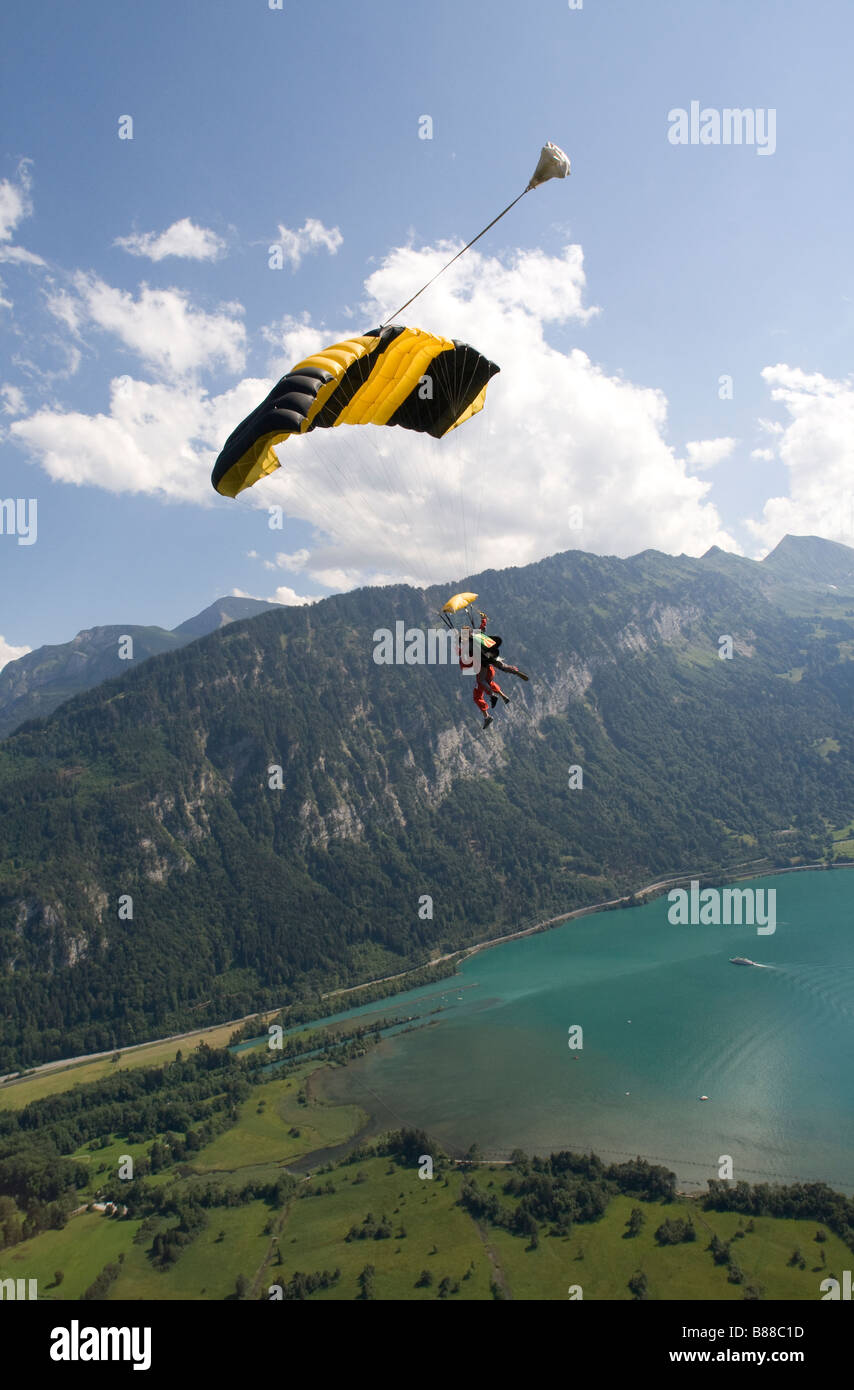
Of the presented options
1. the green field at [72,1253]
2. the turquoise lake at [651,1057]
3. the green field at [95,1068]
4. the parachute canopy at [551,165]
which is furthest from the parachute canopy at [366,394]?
the green field at [95,1068]

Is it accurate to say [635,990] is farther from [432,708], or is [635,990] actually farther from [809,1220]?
[432,708]

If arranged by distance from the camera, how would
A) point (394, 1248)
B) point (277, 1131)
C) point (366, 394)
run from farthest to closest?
point (277, 1131) → point (394, 1248) → point (366, 394)

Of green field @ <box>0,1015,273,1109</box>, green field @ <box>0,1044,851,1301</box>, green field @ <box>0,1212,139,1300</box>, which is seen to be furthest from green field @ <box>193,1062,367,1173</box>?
green field @ <box>0,1015,273,1109</box>

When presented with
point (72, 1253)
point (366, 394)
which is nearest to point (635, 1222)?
point (72, 1253)

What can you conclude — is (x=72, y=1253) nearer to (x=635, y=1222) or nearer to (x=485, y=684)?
(x=635, y=1222)

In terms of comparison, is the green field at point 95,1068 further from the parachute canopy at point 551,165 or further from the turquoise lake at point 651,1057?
the parachute canopy at point 551,165
